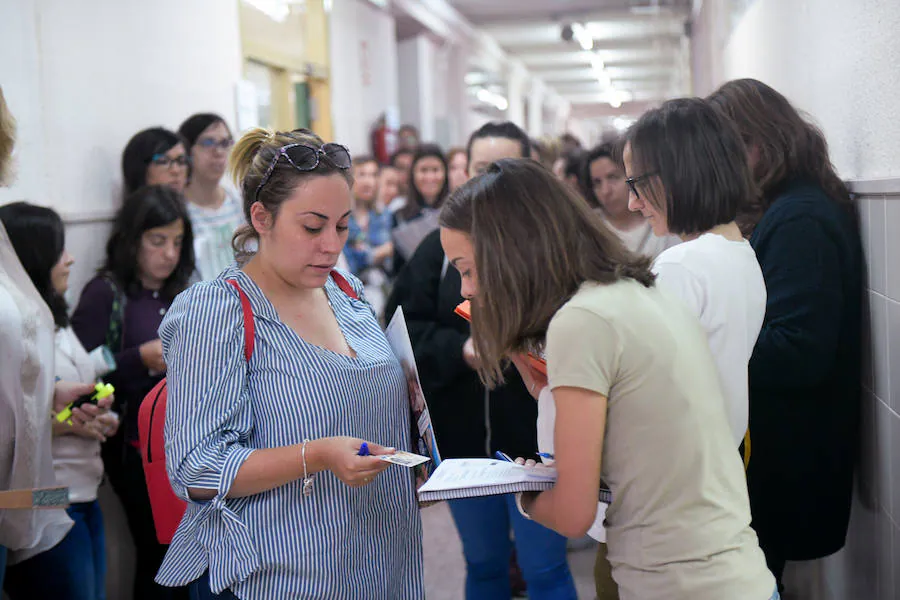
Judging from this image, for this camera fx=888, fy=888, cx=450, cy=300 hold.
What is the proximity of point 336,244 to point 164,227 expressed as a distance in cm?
168

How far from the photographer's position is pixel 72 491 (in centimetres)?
272

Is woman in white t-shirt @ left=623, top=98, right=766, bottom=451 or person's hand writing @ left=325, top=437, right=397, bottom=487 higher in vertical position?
woman in white t-shirt @ left=623, top=98, right=766, bottom=451

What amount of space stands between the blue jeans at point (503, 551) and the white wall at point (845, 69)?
1.31 meters

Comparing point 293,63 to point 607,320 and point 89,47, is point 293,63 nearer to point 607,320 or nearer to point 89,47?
point 89,47

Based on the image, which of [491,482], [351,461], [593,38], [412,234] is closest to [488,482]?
[491,482]

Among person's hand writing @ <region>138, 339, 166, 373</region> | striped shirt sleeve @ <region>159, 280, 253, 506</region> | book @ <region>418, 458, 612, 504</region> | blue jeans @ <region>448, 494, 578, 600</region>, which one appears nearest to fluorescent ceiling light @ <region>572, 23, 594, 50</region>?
person's hand writing @ <region>138, 339, 166, 373</region>

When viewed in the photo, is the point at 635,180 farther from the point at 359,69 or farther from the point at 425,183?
the point at 359,69

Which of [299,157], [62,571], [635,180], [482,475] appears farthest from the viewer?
[62,571]

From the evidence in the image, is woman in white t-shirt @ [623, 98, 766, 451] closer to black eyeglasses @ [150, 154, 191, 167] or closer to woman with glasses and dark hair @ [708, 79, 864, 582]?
woman with glasses and dark hair @ [708, 79, 864, 582]

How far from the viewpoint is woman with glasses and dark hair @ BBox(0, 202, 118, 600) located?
2459 millimetres

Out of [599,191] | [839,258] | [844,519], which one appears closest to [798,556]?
[844,519]

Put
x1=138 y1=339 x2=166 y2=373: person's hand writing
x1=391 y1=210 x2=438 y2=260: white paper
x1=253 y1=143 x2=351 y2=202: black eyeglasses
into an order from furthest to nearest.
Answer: x1=391 y1=210 x2=438 y2=260: white paper < x1=138 y1=339 x2=166 y2=373: person's hand writing < x1=253 y1=143 x2=351 y2=202: black eyeglasses

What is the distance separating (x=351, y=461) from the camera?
1.51m

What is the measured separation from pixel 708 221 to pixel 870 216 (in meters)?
0.74
